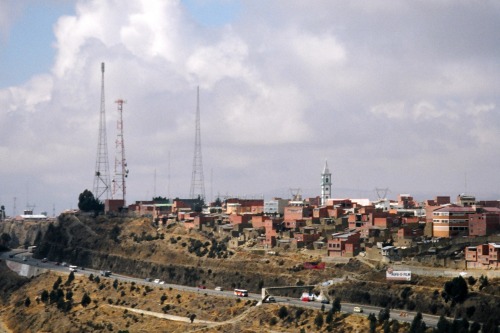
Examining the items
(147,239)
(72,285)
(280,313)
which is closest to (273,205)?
(147,239)

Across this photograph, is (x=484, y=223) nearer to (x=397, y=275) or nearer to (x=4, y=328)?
(x=397, y=275)

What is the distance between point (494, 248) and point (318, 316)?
1788 centimetres

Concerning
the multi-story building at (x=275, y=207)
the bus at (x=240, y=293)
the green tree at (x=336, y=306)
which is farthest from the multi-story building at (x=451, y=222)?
the multi-story building at (x=275, y=207)

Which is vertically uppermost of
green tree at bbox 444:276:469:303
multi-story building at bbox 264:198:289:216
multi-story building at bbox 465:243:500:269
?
multi-story building at bbox 264:198:289:216

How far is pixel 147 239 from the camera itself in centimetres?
12112

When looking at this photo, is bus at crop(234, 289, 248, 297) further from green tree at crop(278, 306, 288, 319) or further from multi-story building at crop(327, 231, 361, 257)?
multi-story building at crop(327, 231, 361, 257)

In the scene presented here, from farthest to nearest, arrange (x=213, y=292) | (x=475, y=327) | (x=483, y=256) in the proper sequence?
(x=213, y=292) → (x=483, y=256) → (x=475, y=327)

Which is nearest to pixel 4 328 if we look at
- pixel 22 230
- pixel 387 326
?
pixel 387 326

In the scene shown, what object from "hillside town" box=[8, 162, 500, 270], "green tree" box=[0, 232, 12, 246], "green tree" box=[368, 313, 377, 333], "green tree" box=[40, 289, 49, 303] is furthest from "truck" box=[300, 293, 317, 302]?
"green tree" box=[0, 232, 12, 246]

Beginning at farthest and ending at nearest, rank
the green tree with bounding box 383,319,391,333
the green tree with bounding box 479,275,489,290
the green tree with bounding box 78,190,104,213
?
the green tree with bounding box 78,190,104,213 → the green tree with bounding box 479,275,489,290 → the green tree with bounding box 383,319,391,333

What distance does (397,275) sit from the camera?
7994 cm

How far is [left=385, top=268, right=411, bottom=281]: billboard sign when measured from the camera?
260ft

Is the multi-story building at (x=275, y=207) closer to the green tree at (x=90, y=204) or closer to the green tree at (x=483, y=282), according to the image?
the green tree at (x=90, y=204)

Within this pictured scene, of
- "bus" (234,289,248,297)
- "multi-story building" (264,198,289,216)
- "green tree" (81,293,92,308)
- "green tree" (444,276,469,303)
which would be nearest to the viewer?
"green tree" (444,276,469,303)
